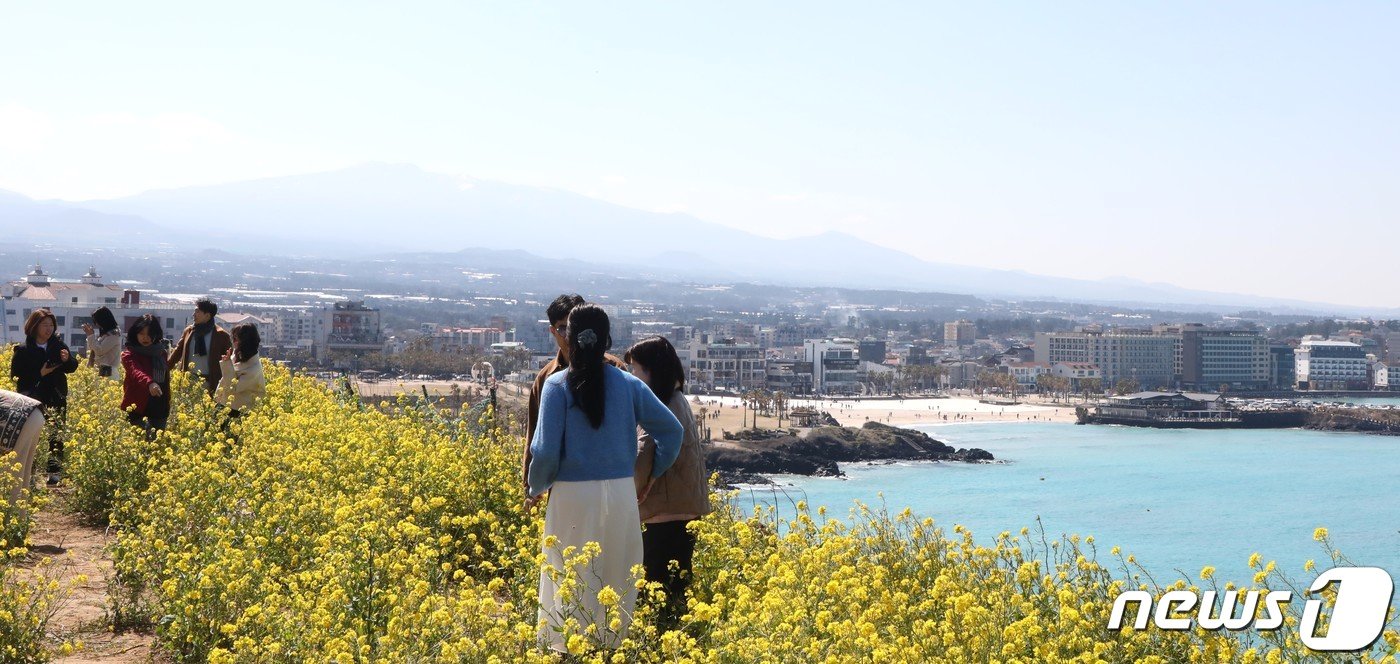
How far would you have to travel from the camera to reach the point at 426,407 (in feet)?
29.2

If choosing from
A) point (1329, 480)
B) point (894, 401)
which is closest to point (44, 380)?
point (1329, 480)

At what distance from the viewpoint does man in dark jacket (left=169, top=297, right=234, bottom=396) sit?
33.3 feet

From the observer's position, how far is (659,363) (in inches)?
203

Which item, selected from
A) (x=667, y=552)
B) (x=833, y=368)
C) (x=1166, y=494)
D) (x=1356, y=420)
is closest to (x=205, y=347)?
(x=667, y=552)

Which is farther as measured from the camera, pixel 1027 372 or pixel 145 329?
pixel 1027 372

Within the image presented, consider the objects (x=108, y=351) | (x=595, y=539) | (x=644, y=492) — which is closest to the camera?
(x=595, y=539)

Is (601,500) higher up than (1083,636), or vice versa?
(601,500)

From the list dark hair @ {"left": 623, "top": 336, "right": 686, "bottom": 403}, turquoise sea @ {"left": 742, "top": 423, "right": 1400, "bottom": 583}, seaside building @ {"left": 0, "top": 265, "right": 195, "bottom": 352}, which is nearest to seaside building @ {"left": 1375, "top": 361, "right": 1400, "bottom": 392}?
turquoise sea @ {"left": 742, "top": 423, "right": 1400, "bottom": 583}

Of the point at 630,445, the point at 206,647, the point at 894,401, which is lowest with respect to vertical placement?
the point at 894,401

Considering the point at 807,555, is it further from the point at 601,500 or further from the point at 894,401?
the point at 894,401

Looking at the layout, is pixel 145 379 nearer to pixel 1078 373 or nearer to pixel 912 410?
pixel 912 410

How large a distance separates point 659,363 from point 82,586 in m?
2.86

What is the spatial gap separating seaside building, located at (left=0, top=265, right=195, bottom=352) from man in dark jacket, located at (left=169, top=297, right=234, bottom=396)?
3750 cm

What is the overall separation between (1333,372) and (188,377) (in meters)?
152
